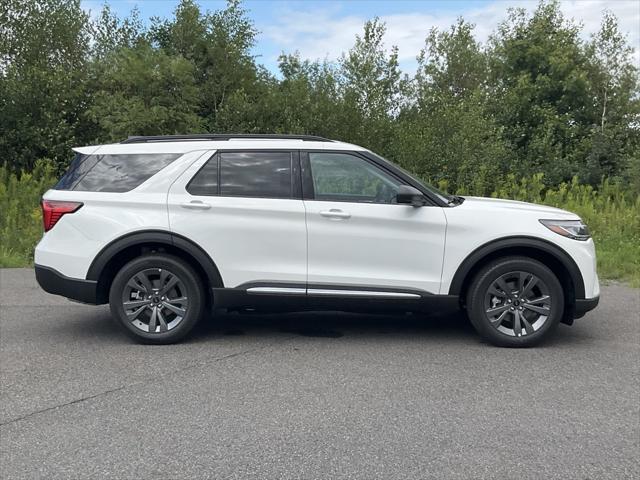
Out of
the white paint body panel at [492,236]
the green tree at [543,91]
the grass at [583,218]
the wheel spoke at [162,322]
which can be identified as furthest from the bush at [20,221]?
the green tree at [543,91]

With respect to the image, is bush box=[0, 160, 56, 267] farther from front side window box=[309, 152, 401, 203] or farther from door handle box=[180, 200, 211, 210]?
front side window box=[309, 152, 401, 203]

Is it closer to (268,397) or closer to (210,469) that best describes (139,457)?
(210,469)

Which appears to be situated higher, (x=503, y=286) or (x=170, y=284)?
(x=503, y=286)

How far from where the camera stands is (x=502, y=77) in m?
31.2

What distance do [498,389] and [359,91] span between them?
19.1 meters

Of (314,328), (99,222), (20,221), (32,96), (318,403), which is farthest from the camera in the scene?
(32,96)

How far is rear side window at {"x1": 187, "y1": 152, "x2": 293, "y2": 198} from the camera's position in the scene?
18.1 ft

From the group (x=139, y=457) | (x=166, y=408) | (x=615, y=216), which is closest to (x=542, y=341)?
(x=166, y=408)

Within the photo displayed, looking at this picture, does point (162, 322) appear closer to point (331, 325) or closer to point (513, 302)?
point (331, 325)

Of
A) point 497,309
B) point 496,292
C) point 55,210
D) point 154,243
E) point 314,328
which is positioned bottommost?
point 314,328

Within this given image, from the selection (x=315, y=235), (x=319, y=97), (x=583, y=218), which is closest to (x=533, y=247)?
(x=315, y=235)

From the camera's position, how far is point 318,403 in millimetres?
4164

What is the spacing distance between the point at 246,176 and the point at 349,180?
917mm

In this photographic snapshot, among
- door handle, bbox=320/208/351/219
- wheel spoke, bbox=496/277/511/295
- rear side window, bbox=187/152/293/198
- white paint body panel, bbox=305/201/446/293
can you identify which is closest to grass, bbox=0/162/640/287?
wheel spoke, bbox=496/277/511/295
